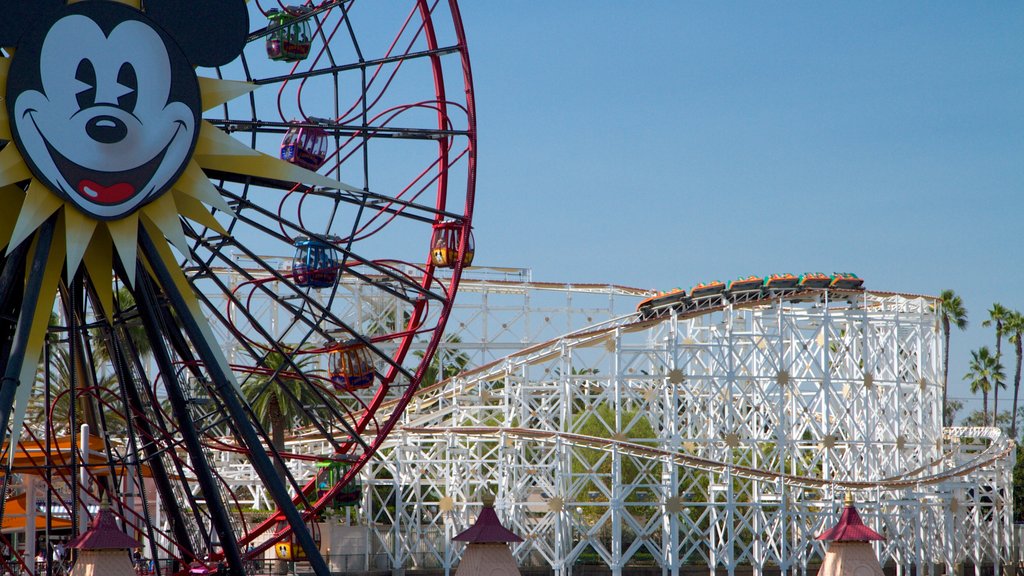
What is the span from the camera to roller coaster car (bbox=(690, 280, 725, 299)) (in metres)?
38.7

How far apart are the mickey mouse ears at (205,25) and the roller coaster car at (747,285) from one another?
73.3ft

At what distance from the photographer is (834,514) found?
3744cm

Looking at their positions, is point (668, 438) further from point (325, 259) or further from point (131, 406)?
point (131, 406)

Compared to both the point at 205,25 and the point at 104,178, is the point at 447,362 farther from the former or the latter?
the point at 104,178

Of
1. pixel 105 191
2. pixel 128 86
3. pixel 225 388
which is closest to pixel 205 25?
pixel 128 86

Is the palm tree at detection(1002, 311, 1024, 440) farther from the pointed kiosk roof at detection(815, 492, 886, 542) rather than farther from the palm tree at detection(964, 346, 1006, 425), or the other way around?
the pointed kiosk roof at detection(815, 492, 886, 542)

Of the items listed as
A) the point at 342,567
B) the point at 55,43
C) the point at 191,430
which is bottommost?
the point at 342,567

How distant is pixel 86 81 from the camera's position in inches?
668

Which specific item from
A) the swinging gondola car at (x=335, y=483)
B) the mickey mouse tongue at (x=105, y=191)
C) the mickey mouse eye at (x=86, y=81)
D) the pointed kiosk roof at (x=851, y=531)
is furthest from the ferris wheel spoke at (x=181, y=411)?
the pointed kiosk roof at (x=851, y=531)

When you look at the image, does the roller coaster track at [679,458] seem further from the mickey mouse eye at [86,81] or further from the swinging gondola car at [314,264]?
the mickey mouse eye at [86,81]

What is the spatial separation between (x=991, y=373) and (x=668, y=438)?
128 feet

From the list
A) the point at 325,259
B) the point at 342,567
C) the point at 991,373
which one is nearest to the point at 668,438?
the point at 342,567

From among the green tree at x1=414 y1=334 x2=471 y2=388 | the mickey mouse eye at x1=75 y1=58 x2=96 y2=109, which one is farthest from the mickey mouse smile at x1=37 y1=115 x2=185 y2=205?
the green tree at x1=414 y1=334 x2=471 y2=388

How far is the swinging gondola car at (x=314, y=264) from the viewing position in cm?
2195
